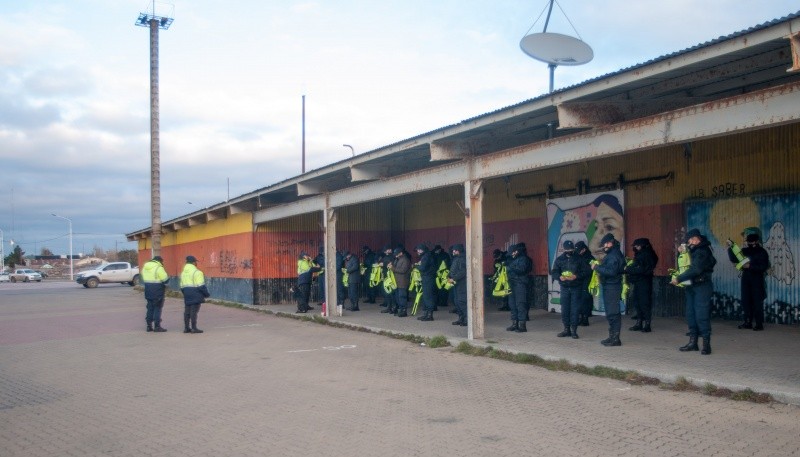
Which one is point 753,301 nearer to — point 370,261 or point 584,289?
point 584,289

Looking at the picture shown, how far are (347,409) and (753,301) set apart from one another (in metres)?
7.53

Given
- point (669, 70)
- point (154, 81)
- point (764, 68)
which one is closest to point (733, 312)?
point (764, 68)

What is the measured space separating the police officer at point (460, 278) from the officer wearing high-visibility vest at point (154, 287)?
6496 millimetres

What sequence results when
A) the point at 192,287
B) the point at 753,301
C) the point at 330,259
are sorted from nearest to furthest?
the point at 753,301
the point at 192,287
the point at 330,259

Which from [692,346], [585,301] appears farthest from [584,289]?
[692,346]

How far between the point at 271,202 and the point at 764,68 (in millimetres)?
15734

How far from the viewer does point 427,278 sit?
49.9 ft

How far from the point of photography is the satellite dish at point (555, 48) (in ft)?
45.4

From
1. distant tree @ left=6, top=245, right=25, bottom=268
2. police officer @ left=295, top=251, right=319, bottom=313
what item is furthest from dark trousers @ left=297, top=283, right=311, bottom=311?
distant tree @ left=6, top=245, right=25, bottom=268

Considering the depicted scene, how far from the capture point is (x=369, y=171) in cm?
1512

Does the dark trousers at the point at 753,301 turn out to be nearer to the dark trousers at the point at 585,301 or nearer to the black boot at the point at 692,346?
the black boot at the point at 692,346

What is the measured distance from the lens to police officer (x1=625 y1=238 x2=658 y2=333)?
11766 mm

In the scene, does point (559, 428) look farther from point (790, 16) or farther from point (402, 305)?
point (402, 305)

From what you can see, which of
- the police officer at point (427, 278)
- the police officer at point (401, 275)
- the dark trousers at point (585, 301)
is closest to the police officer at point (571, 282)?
the dark trousers at point (585, 301)
